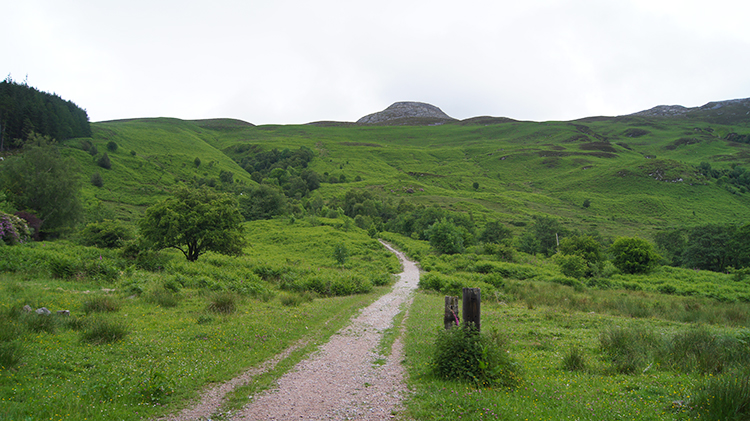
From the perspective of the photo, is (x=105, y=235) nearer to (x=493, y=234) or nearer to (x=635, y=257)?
(x=635, y=257)

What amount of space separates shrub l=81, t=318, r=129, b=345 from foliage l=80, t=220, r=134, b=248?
29.7 meters

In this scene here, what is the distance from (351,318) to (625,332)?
11.0 m

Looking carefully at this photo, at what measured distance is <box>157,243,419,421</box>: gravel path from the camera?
6.59 m

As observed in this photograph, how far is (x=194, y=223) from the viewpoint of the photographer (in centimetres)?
3019

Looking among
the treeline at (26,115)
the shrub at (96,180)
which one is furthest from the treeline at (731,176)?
the treeline at (26,115)

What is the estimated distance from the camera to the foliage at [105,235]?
35.7 metres

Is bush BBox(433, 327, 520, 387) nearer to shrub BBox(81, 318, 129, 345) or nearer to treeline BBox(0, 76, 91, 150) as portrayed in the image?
shrub BBox(81, 318, 129, 345)

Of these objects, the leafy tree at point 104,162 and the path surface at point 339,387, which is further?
the leafy tree at point 104,162

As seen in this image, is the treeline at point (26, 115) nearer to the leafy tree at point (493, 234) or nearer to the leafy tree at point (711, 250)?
the leafy tree at point (493, 234)

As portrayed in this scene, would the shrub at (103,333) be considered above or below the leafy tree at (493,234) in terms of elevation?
above

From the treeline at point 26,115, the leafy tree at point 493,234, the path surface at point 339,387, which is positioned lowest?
the leafy tree at point 493,234

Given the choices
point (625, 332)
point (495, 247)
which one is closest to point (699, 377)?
point (625, 332)

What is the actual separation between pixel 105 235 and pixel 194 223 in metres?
13.9

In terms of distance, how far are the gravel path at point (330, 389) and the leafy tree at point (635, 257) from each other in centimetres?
4930
